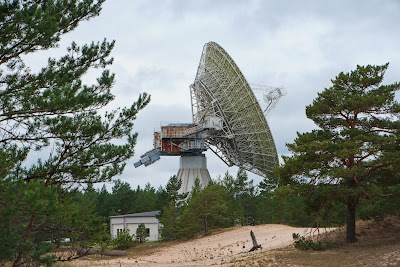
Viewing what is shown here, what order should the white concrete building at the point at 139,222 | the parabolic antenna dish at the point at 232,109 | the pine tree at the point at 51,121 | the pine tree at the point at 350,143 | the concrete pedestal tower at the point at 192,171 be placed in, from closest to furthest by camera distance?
the pine tree at the point at 51,121, the pine tree at the point at 350,143, the parabolic antenna dish at the point at 232,109, the concrete pedestal tower at the point at 192,171, the white concrete building at the point at 139,222

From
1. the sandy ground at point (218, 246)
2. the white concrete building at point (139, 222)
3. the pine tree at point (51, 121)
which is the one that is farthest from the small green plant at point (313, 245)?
the white concrete building at point (139, 222)

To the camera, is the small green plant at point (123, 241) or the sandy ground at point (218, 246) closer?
the sandy ground at point (218, 246)

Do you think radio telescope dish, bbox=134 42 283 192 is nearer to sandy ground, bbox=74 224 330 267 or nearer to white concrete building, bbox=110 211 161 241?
sandy ground, bbox=74 224 330 267

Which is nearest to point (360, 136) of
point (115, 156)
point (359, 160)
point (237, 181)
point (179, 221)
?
point (359, 160)

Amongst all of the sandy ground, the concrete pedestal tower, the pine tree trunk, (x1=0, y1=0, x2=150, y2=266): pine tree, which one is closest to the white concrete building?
the concrete pedestal tower

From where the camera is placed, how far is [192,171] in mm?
49000

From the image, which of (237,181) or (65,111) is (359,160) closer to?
(65,111)

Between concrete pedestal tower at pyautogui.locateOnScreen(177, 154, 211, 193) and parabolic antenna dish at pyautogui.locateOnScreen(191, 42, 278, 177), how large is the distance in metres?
4.57

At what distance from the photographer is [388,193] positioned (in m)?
22.6

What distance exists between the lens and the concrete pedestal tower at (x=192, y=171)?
48.1 metres

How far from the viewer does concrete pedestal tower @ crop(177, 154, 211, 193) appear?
158 feet

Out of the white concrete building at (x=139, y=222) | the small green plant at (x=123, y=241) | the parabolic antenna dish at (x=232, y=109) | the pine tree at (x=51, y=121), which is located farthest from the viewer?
the white concrete building at (x=139, y=222)

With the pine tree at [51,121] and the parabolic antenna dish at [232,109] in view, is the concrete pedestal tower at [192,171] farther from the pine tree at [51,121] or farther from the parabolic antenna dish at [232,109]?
the pine tree at [51,121]

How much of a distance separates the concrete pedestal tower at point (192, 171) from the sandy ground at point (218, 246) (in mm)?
8291
